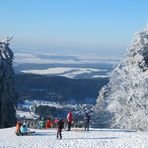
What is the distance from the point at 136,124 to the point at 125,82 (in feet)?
15.9

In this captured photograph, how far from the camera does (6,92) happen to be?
2628 inches

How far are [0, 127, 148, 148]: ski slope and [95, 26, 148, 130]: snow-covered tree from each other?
8.58 m

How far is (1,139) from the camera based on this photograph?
43.9 metres

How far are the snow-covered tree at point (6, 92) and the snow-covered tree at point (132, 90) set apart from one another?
12.7 m

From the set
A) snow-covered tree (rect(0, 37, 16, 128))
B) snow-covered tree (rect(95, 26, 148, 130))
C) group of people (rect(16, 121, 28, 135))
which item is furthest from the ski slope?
snow-covered tree (rect(0, 37, 16, 128))

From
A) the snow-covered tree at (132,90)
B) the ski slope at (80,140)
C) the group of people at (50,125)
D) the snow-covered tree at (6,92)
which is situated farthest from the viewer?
the snow-covered tree at (6,92)

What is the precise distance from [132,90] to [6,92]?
672 inches

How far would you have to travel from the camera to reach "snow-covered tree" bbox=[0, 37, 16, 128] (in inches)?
2589

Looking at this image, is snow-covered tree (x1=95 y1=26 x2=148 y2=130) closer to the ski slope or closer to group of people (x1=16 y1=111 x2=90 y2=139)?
group of people (x1=16 y1=111 x2=90 y2=139)

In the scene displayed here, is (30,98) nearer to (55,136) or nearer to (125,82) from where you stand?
(125,82)

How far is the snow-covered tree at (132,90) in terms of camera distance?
179ft

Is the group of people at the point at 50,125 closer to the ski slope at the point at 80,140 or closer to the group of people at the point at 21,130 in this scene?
the group of people at the point at 21,130

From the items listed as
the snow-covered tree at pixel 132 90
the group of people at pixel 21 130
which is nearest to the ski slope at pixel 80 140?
the group of people at pixel 21 130

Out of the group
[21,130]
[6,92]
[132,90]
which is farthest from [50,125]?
[6,92]
